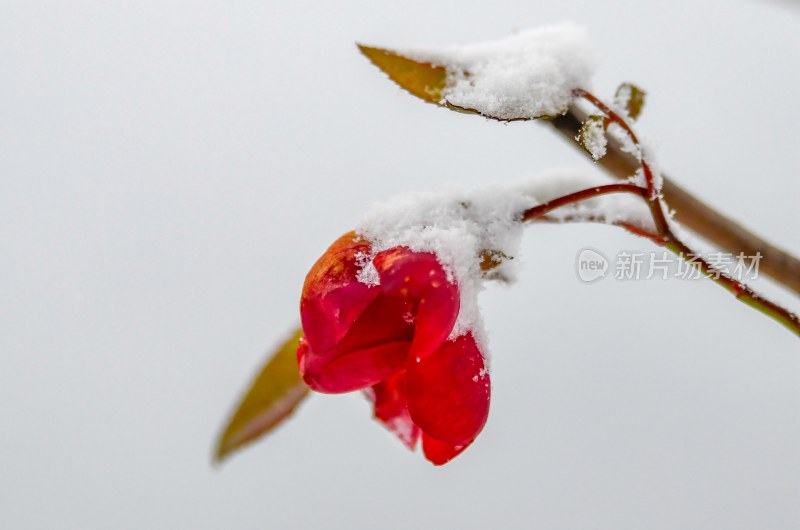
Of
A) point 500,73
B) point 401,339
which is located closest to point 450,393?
point 401,339

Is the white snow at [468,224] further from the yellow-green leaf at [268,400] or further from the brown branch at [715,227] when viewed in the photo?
the yellow-green leaf at [268,400]

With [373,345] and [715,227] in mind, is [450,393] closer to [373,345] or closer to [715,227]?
[373,345]

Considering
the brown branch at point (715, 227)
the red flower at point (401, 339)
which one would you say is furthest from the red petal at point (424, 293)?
the brown branch at point (715, 227)

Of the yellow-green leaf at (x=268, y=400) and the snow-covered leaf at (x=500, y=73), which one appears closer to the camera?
the snow-covered leaf at (x=500, y=73)

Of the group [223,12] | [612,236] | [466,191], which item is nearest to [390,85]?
[466,191]

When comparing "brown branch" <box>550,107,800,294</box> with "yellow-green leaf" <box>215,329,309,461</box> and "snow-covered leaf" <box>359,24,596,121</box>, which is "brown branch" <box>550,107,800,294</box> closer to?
"snow-covered leaf" <box>359,24,596,121</box>

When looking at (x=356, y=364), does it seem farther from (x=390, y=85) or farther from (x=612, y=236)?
(x=612, y=236)
